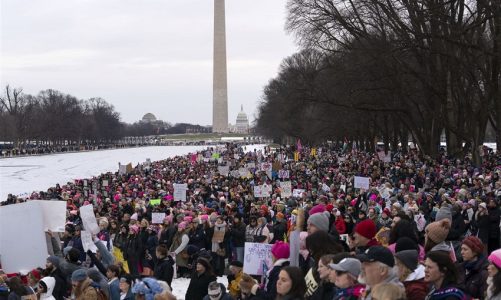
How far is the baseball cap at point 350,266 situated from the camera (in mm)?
5312

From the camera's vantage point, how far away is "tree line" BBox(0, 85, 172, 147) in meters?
113

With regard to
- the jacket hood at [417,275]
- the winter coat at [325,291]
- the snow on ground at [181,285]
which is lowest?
the snow on ground at [181,285]

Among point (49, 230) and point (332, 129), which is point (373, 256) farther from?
point (332, 129)

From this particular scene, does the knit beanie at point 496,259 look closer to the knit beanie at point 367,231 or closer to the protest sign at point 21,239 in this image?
the knit beanie at point 367,231

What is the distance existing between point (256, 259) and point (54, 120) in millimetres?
113902

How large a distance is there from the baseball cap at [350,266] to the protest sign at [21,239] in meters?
5.75

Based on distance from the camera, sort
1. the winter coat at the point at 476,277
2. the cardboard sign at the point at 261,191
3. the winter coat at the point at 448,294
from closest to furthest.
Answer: the winter coat at the point at 448,294 → the winter coat at the point at 476,277 → the cardboard sign at the point at 261,191

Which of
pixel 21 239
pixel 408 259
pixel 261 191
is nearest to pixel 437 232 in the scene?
pixel 408 259

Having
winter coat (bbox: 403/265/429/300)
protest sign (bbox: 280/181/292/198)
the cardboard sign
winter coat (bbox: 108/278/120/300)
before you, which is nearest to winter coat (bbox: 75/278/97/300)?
winter coat (bbox: 108/278/120/300)

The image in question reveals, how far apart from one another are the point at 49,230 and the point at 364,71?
22.5m

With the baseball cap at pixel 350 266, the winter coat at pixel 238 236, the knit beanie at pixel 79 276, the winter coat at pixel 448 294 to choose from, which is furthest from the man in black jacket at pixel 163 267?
the winter coat at pixel 448 294

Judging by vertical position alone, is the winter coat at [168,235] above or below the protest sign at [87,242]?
below

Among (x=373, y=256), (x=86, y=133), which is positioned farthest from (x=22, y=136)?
(x=373, y=256)

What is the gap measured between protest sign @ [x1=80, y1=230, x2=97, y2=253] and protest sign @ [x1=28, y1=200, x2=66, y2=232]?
550mm
